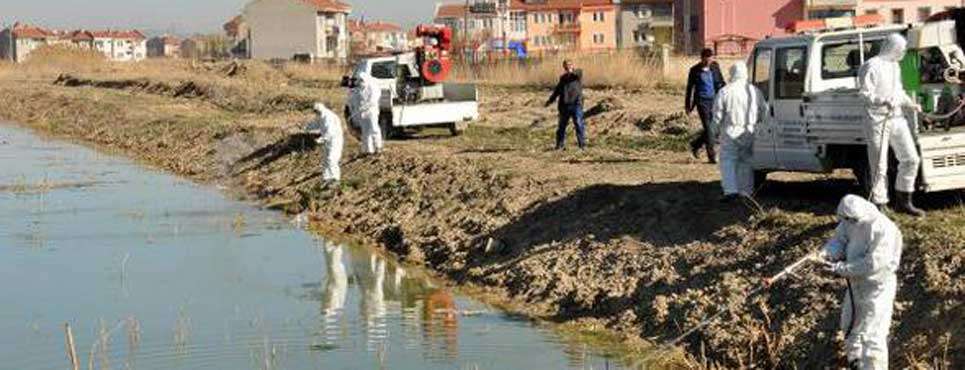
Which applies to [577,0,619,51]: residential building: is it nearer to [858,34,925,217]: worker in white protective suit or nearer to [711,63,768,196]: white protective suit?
[711,63,768,196]: white protective suit

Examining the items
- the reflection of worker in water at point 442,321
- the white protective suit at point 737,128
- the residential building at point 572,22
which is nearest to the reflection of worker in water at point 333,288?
the reflection of worker in water at point 442,321

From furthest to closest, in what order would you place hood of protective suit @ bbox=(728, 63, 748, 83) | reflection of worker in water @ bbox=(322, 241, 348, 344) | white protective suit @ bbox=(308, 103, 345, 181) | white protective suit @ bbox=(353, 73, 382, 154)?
white protective suit @ bbox=(353, 73, 382, 154) < white protective suit @ bbox=(308, 103, 345, 181) < hood of protective suit @ bbox=(728, 63, 748, 83) < reflection of worker in water @ bbox=(322, 241, 348, 344)

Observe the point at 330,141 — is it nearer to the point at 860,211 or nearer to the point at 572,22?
the point at 860,211

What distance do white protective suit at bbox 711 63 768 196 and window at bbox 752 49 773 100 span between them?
46 centimetres

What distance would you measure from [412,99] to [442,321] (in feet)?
46.1

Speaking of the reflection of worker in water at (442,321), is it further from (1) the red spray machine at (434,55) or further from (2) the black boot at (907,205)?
(1) the red spray machine at (434,55)

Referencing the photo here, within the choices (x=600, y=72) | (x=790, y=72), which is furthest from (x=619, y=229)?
(x=600, y=72)

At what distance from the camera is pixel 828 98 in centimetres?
1385

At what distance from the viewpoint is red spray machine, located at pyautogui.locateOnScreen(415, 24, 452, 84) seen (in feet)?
88.7

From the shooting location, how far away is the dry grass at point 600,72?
1544 inches

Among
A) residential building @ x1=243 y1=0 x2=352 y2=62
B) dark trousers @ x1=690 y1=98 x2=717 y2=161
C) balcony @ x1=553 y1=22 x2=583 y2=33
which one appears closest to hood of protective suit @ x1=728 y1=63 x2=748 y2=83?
dark trousers @ x1=690 y1=98 x2=717 y2=161

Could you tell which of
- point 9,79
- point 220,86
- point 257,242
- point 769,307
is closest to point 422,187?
point 257,242

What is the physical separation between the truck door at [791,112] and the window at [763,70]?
114 millimetres

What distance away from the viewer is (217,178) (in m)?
27.9
